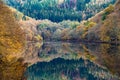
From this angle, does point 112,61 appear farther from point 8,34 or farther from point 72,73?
point 8,34

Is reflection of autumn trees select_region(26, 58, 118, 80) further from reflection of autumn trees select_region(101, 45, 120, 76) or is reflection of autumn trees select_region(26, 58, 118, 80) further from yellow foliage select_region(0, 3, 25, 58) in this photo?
yellow foliage select_region(0, 3, 25, 58)

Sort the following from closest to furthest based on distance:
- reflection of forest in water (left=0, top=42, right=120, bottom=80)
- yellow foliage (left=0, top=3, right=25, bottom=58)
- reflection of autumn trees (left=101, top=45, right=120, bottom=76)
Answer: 1. reflection of forest in water (left=0, top=42, right=120, bottom=80)
2. reflection of autumn trees (left=101, top=45, right=120, bottom=76)
3. yellow foliage (left=0, top=3, right=25, bottom=58)

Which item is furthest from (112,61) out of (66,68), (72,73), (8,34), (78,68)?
(8,34)

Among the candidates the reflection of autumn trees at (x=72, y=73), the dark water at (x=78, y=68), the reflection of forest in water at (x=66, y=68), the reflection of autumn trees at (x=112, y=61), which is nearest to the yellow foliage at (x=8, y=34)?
the reflection of forest in water at (x=66, y=68)

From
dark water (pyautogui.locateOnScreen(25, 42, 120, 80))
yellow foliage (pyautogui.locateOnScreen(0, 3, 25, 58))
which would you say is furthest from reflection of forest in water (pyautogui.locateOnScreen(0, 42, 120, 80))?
yellow foliage (pyautogui.locateOnScreen(0, 3, 25, 58))

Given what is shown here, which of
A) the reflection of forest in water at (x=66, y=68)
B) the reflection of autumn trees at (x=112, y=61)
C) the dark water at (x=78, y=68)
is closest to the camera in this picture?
the reflection of forest in water at (x=66, y=68)

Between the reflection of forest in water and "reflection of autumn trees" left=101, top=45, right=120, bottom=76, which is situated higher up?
"reflection of autumn trees" left=101, top=45, right=120, bottom=76

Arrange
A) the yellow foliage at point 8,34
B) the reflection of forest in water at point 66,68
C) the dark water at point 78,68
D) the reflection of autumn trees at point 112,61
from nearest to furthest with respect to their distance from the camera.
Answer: the reflection of forest in water at point 66,68, the dark water at point 78,68, the reflection of autumn trees at point 112,61, the yellow foliage at point 8,34

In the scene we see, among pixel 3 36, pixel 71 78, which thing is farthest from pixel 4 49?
pixel 71 78

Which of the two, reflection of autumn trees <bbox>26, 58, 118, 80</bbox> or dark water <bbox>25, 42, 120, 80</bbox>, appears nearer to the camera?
reflection of autumn trees <bbox>26, 58, 118, 80</bbox>

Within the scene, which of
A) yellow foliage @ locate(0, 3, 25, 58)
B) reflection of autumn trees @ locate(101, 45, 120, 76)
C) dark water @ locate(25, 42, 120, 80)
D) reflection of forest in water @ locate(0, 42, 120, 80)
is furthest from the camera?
yellow foliage @ locate(0, 3, 25, 58)

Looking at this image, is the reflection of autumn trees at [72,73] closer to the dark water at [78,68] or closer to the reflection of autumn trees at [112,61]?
the dark water at [78,68]

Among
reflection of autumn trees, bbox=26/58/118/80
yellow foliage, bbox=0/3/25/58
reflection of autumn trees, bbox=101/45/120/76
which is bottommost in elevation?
reflection of autumn trees, bbox=26/58/118/80

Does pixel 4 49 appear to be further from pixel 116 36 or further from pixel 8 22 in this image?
pixel 116 36
